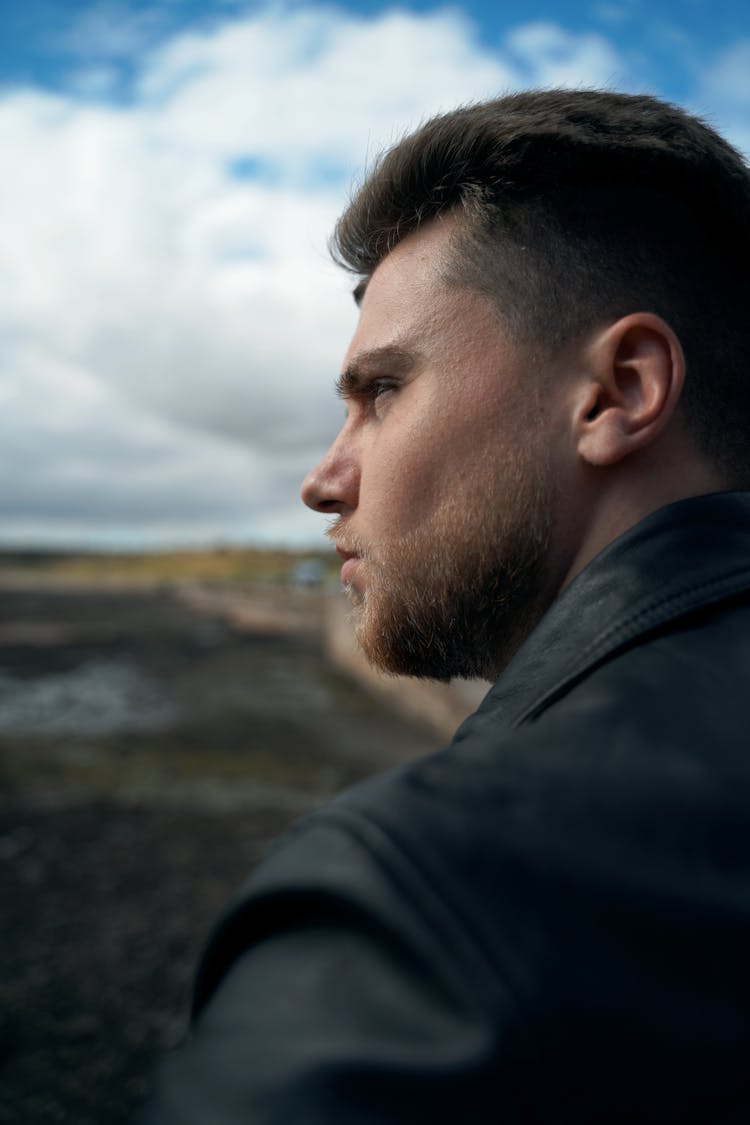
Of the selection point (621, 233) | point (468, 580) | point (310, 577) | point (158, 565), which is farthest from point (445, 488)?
point (158, 565)

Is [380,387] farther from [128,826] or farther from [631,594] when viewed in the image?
[128,826]

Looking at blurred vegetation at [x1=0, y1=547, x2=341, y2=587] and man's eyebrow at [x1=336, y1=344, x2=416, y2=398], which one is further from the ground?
man's eyebrow at [x1=336, y1=344, x2=416, y2=398]

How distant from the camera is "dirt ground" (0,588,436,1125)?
542cm

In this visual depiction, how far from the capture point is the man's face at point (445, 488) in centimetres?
175

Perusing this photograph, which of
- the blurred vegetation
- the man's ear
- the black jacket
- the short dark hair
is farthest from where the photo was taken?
the blurred vegetation

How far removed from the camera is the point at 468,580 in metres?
1.77

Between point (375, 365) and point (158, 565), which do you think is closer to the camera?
point (375, 365)

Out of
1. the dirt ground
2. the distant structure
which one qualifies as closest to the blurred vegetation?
the distant structure

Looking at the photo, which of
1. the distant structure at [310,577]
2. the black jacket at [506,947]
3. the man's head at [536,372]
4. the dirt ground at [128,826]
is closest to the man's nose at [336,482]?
the man's head at [536,372]

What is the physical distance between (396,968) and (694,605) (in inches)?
28.1

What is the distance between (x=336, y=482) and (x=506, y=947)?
1394 millimetres

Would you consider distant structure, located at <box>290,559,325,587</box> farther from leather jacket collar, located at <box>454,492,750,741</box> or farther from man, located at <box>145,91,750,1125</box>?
leather jacket collar, located at <box>454,492,750,741</box>

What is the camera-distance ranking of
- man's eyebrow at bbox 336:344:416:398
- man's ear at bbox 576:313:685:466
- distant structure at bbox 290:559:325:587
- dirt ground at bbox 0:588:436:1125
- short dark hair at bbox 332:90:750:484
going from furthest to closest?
1. distant structure at bbox 290:559:325:587
2. dirt ground at bbox 0:588:436:1125
3. man's eyebrow at bbox 336:344:416:398
4. short dark hair at bbox 332:90:750:484
5. man's ear at bbox 576:313:685:466

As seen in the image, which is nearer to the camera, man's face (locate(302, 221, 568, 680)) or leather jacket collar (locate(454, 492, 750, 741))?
leather jacket collar (locate(454, 492, 750, 741))
